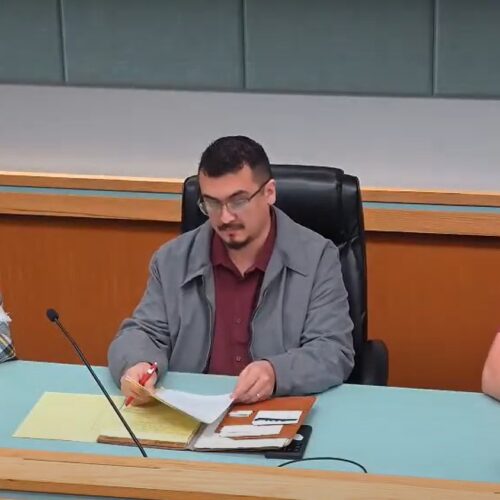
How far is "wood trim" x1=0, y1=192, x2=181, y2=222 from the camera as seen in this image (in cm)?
343

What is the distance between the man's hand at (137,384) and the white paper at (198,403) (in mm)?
30

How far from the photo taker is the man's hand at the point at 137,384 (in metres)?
2.08

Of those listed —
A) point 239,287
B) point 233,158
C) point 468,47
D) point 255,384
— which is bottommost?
point 255,384

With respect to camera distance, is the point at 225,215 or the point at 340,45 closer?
the point at 225,215

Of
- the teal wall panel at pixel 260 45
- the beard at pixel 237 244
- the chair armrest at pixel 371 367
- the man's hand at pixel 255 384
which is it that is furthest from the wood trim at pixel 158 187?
the man's hand at pixel 255 384

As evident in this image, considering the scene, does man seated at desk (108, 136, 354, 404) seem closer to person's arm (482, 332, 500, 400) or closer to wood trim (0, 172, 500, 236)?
person's arm (482, 332, 500, 400)

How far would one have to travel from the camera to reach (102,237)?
3.55m

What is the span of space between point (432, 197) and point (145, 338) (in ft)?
4.18

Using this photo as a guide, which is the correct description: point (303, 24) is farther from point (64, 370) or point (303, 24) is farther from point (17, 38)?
point (64, 370)

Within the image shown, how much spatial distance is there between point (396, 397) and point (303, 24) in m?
1.55

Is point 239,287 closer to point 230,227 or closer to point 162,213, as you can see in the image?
point 230,227

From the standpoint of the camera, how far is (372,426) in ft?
6.61

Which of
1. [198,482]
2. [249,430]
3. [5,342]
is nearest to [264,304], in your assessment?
[249,430]

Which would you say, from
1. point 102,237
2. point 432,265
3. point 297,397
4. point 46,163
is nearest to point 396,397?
point 297,397
